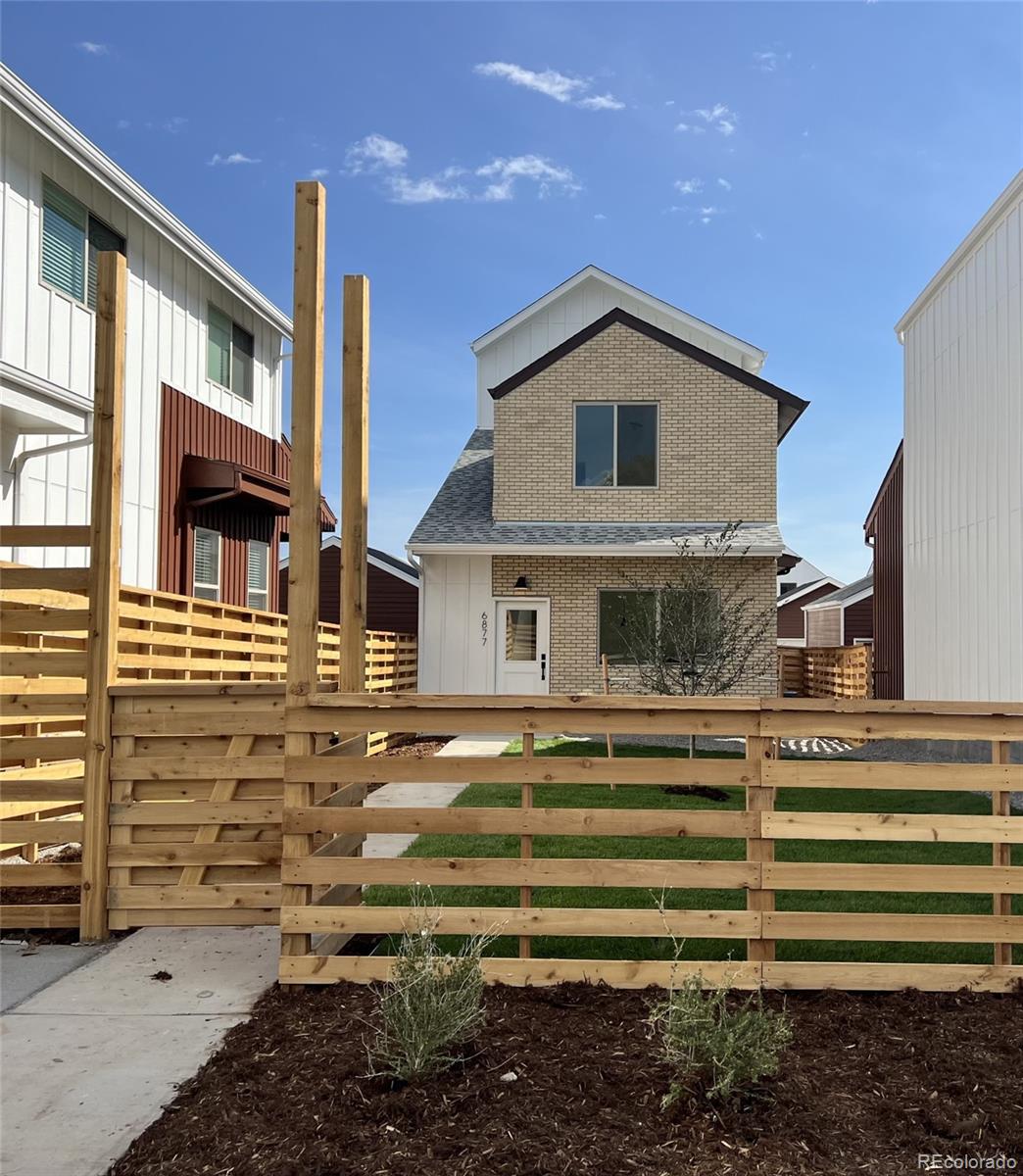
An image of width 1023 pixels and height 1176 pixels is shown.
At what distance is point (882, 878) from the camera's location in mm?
4500

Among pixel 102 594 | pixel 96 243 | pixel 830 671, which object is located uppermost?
pixel 96 243

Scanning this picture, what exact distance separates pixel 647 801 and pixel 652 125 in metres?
6.50

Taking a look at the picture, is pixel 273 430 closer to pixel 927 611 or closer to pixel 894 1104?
pixel 927 611

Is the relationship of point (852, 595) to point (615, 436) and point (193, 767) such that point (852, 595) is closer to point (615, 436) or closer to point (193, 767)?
point (615, 436)

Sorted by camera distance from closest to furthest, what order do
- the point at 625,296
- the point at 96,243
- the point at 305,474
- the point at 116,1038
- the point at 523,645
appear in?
1. the point at 116,1038
2. the point at 305,474
3. the point at 96,243
4. the point at 523,645
5. the point at 625,296

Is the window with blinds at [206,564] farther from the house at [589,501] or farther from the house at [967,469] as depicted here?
the house at [967,469]

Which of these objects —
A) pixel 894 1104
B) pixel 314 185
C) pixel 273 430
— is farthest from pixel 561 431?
pixel 894 1104

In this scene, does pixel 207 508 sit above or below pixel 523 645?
above

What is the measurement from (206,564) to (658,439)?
8229 mm

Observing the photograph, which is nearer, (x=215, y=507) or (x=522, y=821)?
(x=522, y=821)

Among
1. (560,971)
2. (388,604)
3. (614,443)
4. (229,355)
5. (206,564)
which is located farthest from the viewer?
(388,604)

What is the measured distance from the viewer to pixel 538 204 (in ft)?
32.6

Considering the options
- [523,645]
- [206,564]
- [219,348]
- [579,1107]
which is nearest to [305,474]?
[579,1107]

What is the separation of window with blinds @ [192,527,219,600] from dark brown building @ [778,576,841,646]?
31.3 m
